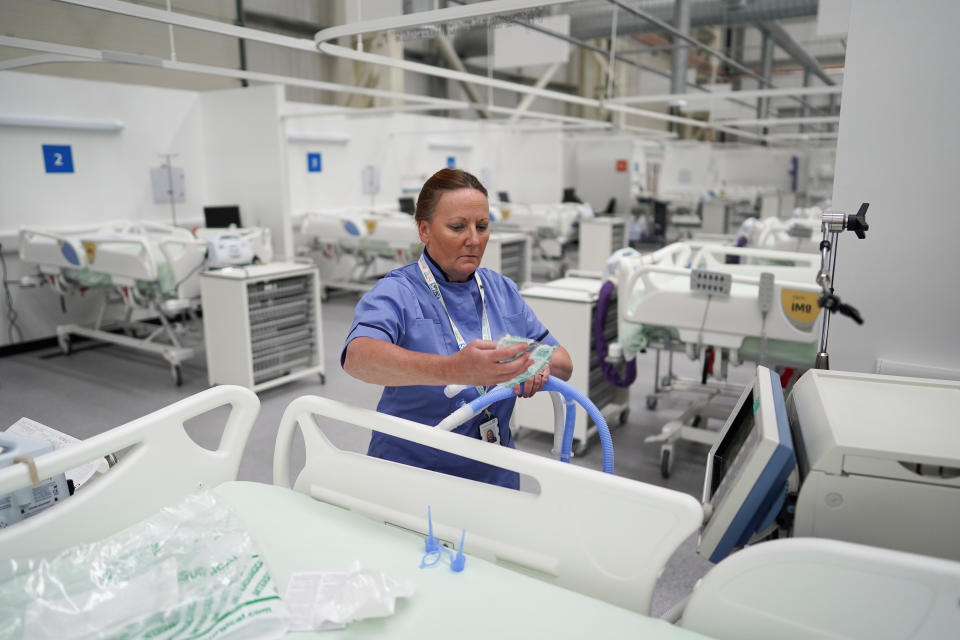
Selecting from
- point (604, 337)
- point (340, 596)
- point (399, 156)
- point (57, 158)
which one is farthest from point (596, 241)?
point (340, 596)

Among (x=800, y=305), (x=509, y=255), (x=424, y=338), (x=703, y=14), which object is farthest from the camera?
(x=703, y=14)

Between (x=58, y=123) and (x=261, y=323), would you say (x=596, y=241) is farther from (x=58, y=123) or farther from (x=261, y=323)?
(x=58, y=123)

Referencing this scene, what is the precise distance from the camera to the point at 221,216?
6.46 m

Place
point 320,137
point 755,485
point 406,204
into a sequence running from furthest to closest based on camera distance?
point 406,204 → point 320,137 → point 755,485

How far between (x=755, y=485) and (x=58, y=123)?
6672 millimetres

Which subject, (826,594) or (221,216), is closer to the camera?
(826,594)

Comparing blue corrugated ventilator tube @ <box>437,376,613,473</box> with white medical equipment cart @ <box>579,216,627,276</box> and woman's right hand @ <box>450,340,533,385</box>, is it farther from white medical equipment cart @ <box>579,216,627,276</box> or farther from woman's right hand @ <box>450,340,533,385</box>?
white medical equipment cart @ <box>579,216,627,276</box>

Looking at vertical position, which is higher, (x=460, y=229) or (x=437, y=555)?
(x=460, y=229)

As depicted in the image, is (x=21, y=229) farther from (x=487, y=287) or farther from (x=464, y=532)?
(x=464, y=532)

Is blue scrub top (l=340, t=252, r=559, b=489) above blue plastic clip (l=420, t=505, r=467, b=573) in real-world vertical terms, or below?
above

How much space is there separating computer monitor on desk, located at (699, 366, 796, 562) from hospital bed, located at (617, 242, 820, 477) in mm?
1824

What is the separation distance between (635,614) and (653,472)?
2561mm

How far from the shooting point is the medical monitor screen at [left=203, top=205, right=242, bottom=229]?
6.40m

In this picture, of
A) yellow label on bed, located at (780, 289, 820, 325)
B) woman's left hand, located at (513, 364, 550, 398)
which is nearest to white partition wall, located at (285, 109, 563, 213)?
yellow label on bed, located at (780, 289, 820, 325)
